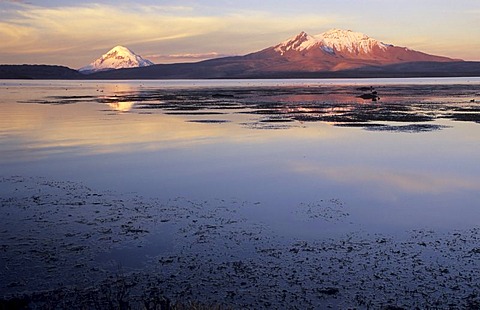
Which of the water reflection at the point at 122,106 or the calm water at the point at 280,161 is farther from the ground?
the water reflection at the point at 122,106

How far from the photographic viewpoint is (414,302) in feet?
20.4

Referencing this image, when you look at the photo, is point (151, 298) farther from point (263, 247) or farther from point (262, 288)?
point (263, 247)

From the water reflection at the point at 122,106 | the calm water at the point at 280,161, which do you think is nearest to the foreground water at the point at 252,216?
the calm water at the point at 280,161

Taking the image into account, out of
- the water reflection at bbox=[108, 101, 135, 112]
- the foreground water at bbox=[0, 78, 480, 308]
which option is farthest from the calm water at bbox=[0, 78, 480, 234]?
the water reflection at bbox=[108, 101, 135, 112]

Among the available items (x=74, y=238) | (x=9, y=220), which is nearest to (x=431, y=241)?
(x=74, y=238)

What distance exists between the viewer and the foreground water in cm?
690

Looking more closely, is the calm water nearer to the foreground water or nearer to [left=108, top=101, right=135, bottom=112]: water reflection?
the foreground water

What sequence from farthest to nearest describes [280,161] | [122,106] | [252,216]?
[122,106], [280,161], [252,216]

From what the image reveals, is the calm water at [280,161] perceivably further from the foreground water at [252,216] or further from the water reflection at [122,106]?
the water reflection at [122,106]

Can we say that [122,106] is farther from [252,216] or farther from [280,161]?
[252,216]

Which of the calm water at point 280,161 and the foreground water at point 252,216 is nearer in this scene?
the foreground water at point 252,216

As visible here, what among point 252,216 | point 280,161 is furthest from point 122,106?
point 252,216

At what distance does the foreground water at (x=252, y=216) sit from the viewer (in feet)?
22.6

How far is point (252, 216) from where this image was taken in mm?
9992
